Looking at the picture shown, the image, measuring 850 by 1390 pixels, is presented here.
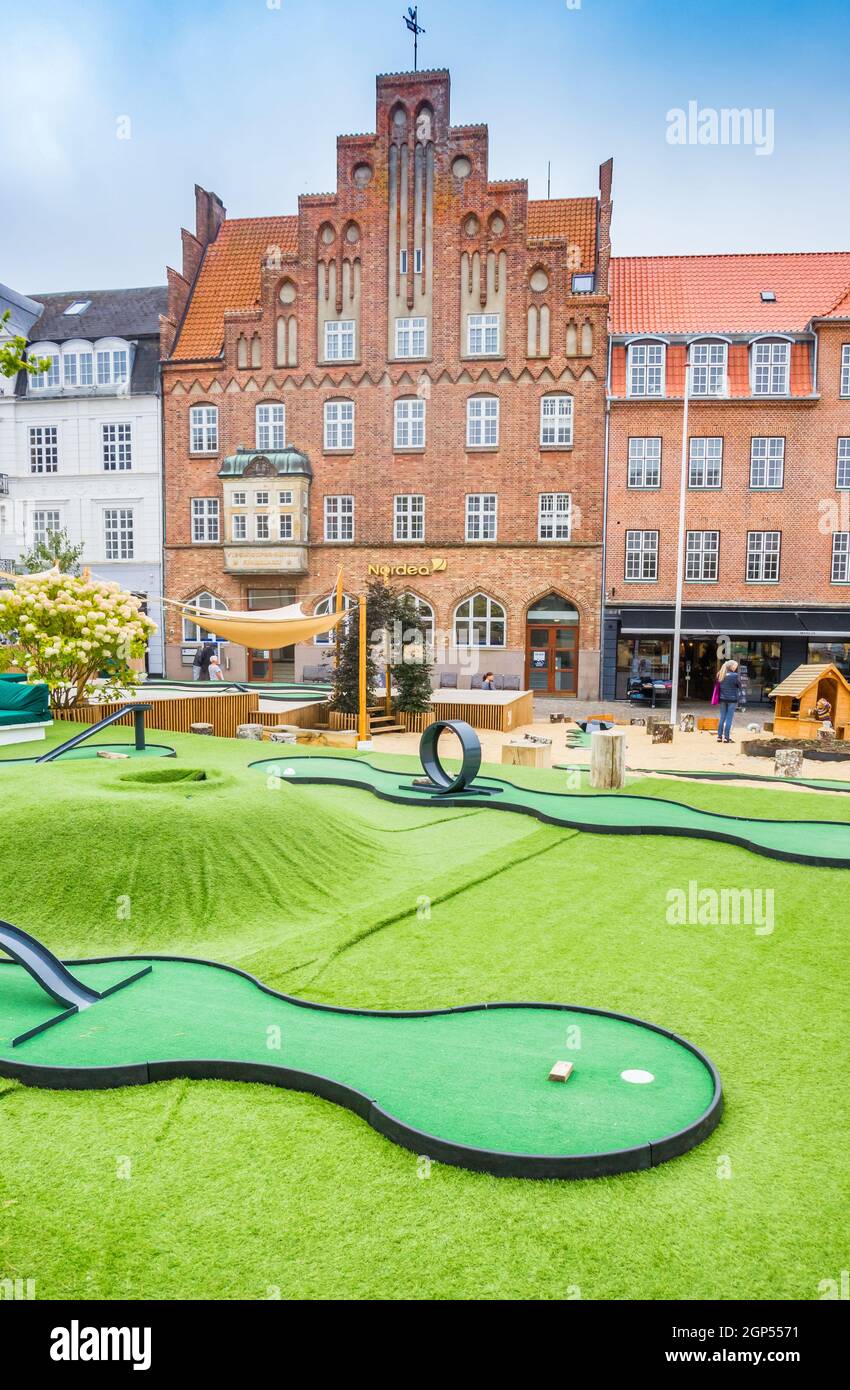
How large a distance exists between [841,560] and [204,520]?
68.9 ft

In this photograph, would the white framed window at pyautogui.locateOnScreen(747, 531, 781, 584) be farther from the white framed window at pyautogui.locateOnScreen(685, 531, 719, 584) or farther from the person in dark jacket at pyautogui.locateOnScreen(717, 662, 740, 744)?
the person in dark jacket at pyautogui.locateOnScreen(717, 662, 740, 744)

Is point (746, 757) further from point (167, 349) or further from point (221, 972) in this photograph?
point (167, 349)

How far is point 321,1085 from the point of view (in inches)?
195

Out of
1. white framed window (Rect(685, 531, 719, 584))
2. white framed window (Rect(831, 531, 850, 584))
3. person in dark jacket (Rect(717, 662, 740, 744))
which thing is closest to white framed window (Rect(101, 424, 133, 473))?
white framed window (Rect(685, 531, 719, 584))

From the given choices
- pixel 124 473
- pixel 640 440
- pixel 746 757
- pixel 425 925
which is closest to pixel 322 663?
pixel 124 473

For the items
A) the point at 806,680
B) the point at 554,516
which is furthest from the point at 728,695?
the point at 554,516

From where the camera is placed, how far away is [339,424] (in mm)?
32688

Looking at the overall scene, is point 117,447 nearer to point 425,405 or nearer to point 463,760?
point 425,405

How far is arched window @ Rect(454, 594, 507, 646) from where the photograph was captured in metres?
31.9

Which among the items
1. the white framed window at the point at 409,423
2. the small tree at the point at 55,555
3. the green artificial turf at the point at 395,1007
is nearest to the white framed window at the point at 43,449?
the small tree at the point at 55,555

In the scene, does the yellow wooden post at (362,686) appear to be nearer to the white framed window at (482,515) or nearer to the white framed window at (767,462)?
the white framed window at (482,515)

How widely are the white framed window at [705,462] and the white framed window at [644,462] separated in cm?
98

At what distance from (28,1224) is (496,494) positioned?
96.3ft

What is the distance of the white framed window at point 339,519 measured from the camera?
107ft
